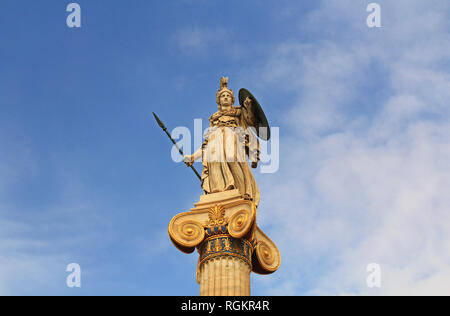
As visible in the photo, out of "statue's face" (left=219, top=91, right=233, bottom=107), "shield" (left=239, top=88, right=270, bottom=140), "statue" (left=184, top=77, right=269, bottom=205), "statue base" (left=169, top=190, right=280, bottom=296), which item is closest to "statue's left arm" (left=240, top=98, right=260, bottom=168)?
"statue" (left=184, top=77, right=269, bottom=205)

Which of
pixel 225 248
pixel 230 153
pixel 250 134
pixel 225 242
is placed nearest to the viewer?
pixel 225 248

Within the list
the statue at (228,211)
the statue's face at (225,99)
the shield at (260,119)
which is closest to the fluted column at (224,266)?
the statue at (228,211)

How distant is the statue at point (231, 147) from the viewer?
25750mm

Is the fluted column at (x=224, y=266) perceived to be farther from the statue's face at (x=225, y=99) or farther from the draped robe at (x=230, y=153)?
the statue's face at (x=225, y=99)


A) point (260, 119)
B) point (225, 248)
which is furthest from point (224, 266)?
point (260, 119)

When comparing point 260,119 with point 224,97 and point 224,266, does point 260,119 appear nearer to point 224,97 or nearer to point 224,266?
point 224,97

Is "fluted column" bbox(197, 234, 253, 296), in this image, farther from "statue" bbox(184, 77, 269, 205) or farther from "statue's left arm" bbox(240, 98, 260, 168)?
"statue's left arm" bbox(240, 98, 260, 168)

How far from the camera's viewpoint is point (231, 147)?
87.4 ft

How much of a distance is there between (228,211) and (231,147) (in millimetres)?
3367

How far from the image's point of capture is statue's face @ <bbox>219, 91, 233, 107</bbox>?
28.2m

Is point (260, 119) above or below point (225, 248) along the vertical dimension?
above

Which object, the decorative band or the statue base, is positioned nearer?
the statue base
